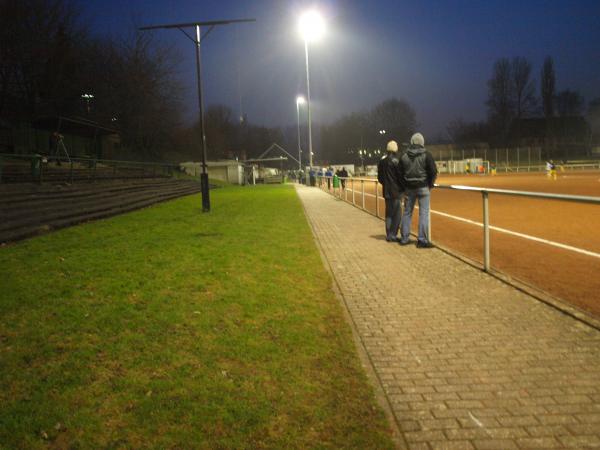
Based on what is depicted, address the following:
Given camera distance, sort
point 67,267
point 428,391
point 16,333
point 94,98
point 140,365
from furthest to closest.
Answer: point 94,98
point 67,267
point 16,333
point 140,365
point 428,391

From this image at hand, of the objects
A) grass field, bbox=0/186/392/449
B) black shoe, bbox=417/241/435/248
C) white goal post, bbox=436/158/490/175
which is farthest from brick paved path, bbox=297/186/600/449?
white goal post, bbox=436/158/490/175

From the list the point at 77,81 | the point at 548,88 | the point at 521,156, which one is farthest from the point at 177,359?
the point at 548,88

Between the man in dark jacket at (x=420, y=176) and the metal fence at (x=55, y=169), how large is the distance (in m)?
9.47

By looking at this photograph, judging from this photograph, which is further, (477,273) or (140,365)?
(477,273)

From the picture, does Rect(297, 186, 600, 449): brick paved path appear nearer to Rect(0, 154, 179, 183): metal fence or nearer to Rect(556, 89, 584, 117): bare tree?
Rect(0, 154, 179, 183): metal fence

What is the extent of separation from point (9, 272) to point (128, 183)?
49.0 feet

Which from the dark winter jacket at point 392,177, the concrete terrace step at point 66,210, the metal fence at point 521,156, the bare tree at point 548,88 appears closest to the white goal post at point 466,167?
the metal fence at point 521,156

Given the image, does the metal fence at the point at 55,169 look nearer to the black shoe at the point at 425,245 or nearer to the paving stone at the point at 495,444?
the black shoe at the point at 425,245

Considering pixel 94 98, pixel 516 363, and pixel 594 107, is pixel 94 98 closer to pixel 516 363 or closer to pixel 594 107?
pixel 516 363

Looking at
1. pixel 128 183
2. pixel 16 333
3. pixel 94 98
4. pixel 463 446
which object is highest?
pixel 94 98

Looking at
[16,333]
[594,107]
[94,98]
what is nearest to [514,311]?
[16,333]

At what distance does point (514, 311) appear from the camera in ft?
15.8

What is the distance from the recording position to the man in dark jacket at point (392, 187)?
9430 millimetres

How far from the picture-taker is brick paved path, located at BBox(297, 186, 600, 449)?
2721 mm
